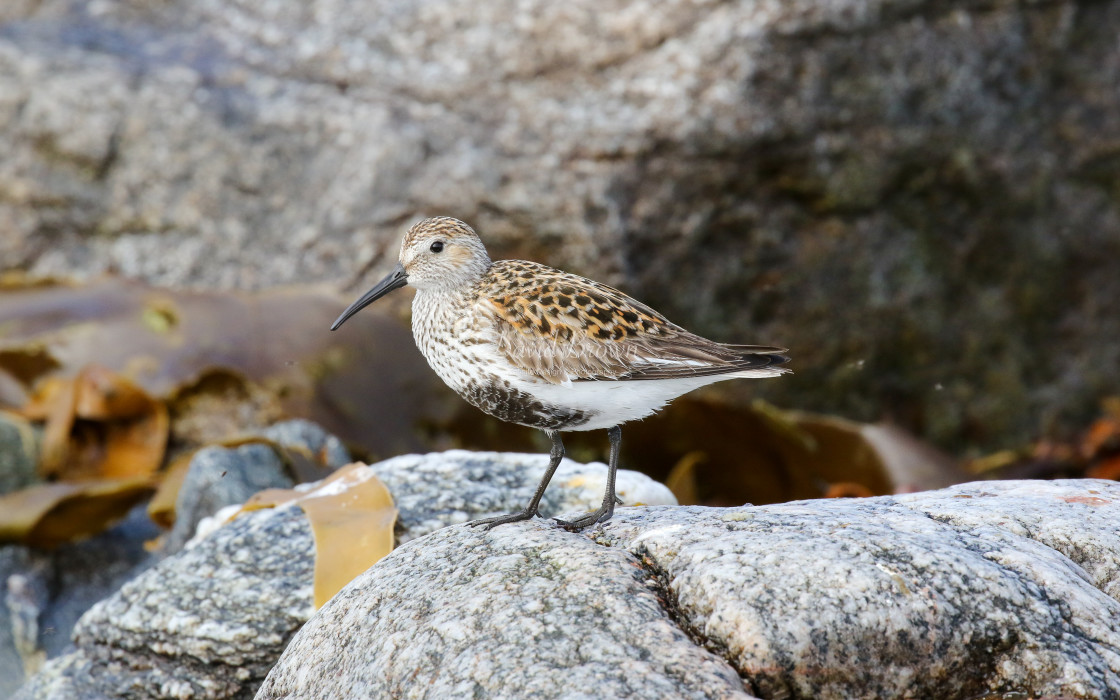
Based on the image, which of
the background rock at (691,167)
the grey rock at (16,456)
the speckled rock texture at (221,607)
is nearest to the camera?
the speckled rock texture at (221,607)

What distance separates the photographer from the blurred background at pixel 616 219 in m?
6.10

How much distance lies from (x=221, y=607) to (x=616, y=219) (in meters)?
3.11

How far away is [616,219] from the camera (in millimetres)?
6133

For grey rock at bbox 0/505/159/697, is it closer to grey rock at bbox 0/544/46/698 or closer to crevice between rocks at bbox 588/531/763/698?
grey rock at bbox 0/544/46/698

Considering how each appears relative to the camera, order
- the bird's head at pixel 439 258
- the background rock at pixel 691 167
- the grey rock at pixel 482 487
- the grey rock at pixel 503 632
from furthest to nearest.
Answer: the background rock at pixel 691 167 < the grey rock at pixel 482 487 < the bird's head at pixel 439 258 < the grey rock at pixel 503 632

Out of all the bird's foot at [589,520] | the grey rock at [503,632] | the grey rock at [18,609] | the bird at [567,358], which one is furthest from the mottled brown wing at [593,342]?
the grey rock at [18,609]

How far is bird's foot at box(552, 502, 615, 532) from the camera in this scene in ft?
12.2

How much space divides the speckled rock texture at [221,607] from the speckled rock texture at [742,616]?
0.66 m

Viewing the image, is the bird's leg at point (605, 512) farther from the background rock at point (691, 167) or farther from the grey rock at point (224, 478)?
the background rock at point (691, 167)

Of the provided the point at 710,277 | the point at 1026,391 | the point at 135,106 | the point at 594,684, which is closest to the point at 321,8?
the point at 135,106

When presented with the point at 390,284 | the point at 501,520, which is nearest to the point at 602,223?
the point at 390,284

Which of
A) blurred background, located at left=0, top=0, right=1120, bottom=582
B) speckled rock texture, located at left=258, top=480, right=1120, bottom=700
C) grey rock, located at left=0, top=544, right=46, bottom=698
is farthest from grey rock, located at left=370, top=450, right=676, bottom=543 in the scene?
grey rock, located at left=0, top=544, right=46, bottom=698

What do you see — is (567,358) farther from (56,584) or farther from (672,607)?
(56,584)

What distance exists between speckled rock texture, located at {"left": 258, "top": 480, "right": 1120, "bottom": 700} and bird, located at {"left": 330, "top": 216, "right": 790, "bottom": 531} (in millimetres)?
Result: 626
